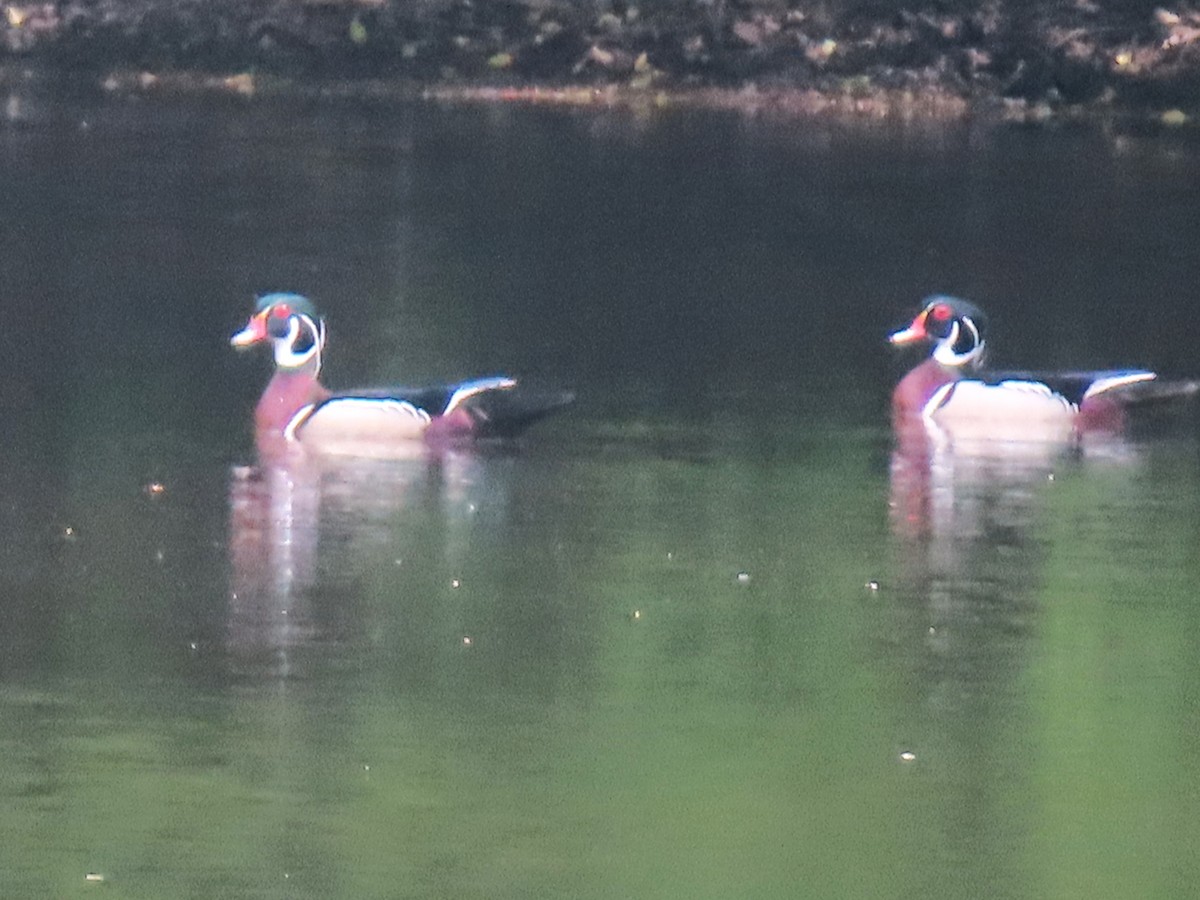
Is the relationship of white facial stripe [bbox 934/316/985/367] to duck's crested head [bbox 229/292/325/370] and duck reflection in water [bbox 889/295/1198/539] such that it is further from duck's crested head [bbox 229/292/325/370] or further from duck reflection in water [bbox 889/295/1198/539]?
duck's crested head [bbox 229/292/325/370]

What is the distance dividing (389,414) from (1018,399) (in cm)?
271

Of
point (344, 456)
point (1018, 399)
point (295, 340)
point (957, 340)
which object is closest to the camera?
point (344, 456)

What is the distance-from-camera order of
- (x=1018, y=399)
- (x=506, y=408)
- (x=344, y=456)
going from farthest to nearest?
(x=1018, y=399), (x=506, y=408), (x=344, y=456)

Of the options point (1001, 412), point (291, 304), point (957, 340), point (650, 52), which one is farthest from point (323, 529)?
point (650, 52)

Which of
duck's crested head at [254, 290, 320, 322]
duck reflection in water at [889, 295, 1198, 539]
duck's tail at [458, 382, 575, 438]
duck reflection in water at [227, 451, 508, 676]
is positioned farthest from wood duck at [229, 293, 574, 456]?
duck reflection in water at [889, 295, 1198, 539]

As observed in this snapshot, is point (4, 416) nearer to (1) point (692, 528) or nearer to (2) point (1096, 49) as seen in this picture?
(1) point (692, 528)

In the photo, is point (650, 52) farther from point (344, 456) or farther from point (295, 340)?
point (344, 456)

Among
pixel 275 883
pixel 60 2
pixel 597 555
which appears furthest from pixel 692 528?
pixel 60 2

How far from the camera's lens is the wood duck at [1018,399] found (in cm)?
1373

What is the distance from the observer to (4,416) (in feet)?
43.8

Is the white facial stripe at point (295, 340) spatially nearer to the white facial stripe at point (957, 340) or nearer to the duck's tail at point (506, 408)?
the duck's tail at point (506, 408)

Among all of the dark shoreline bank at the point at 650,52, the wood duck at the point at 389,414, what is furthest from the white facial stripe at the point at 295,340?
the dark shoreline bank at the point at 650,52

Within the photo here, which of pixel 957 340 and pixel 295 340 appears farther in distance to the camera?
pixel 957 340

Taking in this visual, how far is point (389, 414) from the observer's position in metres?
13.0
